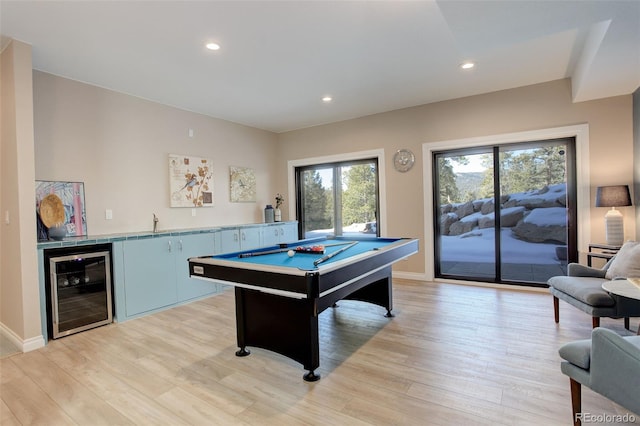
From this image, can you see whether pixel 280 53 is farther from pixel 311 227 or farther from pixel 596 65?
pixel 311 227

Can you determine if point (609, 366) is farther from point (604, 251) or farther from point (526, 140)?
point (526, 140)

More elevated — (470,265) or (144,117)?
(144,117)

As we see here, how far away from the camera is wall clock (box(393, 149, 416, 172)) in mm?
5000

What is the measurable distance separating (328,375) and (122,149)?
374 cm

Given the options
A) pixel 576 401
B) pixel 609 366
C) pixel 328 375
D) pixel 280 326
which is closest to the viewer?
pixel 609 366

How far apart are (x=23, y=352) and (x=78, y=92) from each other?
2.80 m

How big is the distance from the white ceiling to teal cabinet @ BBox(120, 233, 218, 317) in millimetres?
1970

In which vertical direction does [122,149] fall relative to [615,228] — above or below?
above

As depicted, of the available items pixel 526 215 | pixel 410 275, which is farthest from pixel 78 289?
pixel 526 215

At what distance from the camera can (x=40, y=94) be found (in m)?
3.31

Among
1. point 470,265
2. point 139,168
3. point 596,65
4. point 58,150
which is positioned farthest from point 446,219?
point 58,150

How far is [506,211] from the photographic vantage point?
4.50 meters

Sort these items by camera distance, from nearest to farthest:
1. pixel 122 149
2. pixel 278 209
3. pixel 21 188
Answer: pixel 21 188 → pixel 122 149 → pixel 278 209

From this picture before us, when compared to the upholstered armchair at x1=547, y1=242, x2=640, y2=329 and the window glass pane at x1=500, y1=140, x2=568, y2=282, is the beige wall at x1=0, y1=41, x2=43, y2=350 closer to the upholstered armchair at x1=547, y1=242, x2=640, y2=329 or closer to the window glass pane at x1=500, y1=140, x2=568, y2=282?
the upholstered armchair at x1=547, y1=242, x2=640, y2=329
